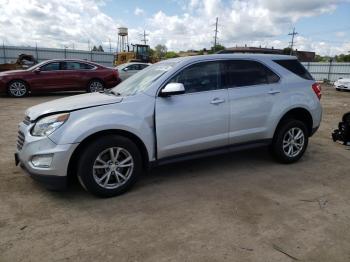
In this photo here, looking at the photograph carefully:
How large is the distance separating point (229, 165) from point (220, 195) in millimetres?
1218

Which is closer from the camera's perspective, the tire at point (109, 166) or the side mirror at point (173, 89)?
the tire at point (109, 166)

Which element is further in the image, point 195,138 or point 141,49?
point 141,49

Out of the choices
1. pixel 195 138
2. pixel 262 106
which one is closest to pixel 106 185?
pixel 195 138

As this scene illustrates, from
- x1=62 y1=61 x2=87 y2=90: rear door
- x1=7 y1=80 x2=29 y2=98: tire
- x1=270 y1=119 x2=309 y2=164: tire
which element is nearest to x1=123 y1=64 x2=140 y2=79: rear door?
x1=62 y1=61 x2=87 y2=90: rear door

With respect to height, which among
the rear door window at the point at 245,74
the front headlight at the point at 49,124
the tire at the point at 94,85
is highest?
the rear door window at the point at 245,74

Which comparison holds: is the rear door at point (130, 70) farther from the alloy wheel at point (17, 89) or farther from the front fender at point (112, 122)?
the front fender at point (112, 122)

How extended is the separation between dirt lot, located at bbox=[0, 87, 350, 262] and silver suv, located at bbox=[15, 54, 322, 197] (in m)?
0.36

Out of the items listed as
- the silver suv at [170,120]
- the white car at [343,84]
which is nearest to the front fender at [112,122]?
the silver suv at [170,120]

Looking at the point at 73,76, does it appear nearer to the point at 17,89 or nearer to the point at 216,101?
the point at 17,89

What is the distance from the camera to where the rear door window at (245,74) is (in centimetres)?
469

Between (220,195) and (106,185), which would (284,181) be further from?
(106,185)

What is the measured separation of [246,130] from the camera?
4781 mm

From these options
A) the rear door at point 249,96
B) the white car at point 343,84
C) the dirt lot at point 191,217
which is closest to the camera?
the dirt lot at point 191,217

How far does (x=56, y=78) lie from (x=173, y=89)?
9808mm
